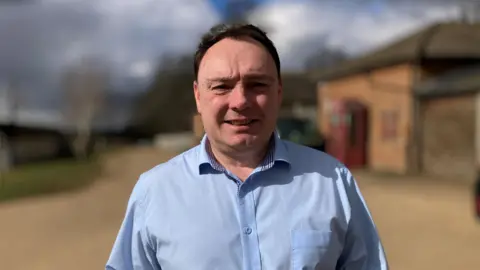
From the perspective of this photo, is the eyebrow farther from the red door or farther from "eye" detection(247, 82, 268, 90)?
the red door

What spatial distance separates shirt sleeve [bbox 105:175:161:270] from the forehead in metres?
0.42

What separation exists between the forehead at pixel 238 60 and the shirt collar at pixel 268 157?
22 cm

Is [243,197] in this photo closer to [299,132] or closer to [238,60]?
[238,60]

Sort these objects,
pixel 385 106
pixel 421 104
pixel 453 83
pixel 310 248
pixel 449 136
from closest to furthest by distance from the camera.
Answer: pixel 310 248, pixel 453 83, pixel 449 136, pixel 421 104, pixel 385 106

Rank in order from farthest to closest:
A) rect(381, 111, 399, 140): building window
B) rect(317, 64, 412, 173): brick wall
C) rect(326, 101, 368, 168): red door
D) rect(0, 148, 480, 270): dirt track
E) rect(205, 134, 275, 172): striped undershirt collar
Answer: rect(326, 101, 368, 168): red door < rect(381, 111, 399, 140): building window < rect(317, 64, 412, 173): brick wall < rect(0, 148, 480, 270): dirt track < rect(205, 134, 275, 172): striped undershirt collar

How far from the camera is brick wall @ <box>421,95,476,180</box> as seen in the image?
18016 mm

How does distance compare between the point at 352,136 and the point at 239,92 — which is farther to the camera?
the point at 352,136

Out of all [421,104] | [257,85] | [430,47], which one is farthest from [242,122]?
[430,47]

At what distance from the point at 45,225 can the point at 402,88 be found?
13.0 meters

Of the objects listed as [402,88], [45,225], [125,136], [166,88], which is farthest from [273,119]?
[166,88]

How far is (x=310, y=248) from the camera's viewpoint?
1772mm

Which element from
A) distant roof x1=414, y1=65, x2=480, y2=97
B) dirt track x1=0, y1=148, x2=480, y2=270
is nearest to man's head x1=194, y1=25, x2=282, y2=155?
dirt track x1=0, y1=148, x2=480, y2=270

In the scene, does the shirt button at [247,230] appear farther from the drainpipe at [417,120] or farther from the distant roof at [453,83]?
the drainpipe at [417,120]

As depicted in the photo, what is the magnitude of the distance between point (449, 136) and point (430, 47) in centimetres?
291
